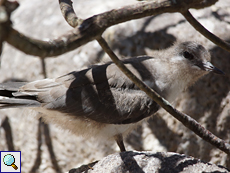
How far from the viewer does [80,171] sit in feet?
9.81

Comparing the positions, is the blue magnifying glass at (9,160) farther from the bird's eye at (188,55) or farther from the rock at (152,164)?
the bird's eye at (188,55)

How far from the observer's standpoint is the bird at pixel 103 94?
3041 mm

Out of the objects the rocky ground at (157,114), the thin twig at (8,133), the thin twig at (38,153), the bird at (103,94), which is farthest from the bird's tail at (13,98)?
the thin twig at (8,133)

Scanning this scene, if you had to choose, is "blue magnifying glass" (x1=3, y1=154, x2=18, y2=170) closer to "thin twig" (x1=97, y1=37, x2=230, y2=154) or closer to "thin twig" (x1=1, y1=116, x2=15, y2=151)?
"thin twig" (x1=1, y1=116, x2=15, y2=151)

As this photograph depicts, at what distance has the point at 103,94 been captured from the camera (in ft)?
10.3

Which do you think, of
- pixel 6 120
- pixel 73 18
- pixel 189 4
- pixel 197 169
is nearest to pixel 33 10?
pixel 6 120

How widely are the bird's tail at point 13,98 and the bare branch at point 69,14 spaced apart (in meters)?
0.99

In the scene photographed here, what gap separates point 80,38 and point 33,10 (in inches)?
148

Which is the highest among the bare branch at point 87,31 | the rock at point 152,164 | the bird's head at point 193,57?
the bird's head at point 193,57

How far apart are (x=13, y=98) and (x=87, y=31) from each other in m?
1.54

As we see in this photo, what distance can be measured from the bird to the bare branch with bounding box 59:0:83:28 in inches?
30.8

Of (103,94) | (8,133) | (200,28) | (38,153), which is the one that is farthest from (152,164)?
(8,133)

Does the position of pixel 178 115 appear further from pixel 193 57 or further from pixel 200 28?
pixel 193 57

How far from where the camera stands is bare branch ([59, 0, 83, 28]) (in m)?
2.28
